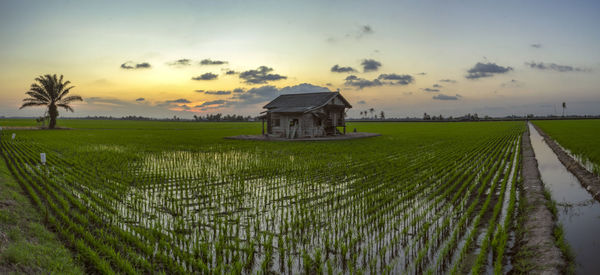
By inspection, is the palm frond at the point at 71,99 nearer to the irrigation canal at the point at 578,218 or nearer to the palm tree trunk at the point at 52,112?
the palm tree trunk at the point at 52,112

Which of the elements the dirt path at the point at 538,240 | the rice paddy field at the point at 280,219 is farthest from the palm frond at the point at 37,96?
the dirt path at the point at 538,240

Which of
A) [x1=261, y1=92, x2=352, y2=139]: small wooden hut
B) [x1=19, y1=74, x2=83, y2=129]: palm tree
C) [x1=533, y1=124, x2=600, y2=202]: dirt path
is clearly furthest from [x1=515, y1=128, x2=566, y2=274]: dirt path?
[x1=19, y1=74, x2=83, y2=129]: palm tree

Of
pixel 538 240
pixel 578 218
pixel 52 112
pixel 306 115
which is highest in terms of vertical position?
pixel 52 112

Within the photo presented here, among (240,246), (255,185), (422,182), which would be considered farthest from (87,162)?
(422,182)

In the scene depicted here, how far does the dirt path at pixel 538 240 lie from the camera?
457cm

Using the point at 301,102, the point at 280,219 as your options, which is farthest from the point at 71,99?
the point at 280,219

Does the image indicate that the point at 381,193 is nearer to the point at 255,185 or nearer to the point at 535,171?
the point at 255,185

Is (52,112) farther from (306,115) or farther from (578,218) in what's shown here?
(578,218)

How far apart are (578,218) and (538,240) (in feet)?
9.37

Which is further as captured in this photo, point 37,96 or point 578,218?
point 37,96

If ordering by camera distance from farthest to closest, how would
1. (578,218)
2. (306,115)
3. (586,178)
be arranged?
(306,115) → (586,178) → (578,218)

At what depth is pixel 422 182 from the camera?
34.8 feet

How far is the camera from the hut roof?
33.8 metres

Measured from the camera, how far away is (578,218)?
7.14m
